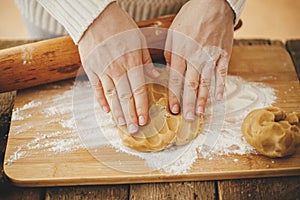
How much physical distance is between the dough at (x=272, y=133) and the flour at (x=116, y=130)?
52 millimetres

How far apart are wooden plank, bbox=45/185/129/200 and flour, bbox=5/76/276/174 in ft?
0.19

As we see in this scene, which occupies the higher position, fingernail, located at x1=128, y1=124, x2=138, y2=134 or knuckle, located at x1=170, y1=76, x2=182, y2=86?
knuckle, located at x1=170, y1=76, x2=182, y2=86

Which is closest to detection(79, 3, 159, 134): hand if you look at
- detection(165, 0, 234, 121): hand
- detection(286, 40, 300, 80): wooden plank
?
detection(165, 0, 234, 121): hand

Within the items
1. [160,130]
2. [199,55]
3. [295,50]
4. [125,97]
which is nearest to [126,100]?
[125,97]

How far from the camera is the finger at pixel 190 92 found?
124 centimetres

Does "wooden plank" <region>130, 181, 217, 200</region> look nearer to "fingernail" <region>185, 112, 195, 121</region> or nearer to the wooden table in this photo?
the wooden table

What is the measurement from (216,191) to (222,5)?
529 mm

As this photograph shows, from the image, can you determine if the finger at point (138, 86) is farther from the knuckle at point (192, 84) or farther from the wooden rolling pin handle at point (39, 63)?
the wooden rolling pin handle at point (39, 63)

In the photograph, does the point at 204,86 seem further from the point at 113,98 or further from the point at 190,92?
the point at 113,98

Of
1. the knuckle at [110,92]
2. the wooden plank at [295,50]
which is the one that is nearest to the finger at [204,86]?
the knuckle at [110,92]

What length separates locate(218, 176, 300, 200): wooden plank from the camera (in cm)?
115

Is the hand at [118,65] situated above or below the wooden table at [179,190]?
above

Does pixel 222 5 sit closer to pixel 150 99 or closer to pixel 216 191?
pixel 150 99

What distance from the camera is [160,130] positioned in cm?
124
